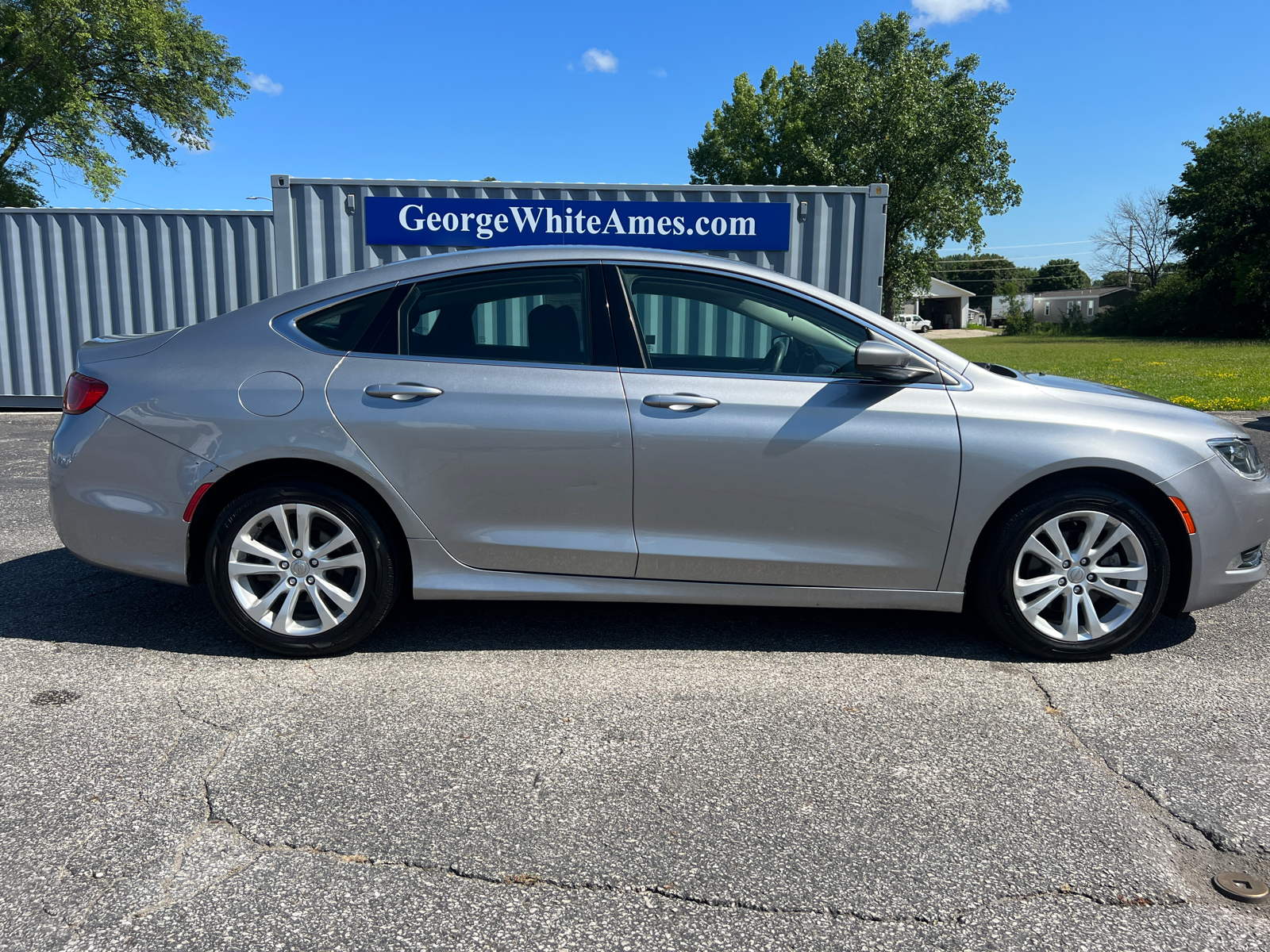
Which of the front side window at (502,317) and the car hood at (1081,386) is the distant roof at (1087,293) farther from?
the front side window at (502,317)

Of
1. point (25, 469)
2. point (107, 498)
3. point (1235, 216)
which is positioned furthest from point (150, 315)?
point (1235, 216)

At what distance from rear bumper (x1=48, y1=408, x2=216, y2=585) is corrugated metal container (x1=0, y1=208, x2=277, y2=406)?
9089 mm

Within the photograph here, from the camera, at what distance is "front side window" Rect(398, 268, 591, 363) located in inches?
147

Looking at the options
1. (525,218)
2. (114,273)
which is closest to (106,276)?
(114,273)

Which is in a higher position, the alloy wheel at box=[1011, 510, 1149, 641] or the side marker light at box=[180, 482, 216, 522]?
the side marker light at box=[180, 482, 216, 522]

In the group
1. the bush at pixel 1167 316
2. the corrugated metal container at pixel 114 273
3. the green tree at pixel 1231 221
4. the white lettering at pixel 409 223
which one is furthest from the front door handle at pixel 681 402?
the bush at pixel 1167 316

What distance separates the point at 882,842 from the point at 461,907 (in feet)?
3.55

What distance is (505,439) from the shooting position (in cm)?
357

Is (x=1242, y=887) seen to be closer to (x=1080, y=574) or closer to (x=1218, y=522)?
(x=1080, y=574)

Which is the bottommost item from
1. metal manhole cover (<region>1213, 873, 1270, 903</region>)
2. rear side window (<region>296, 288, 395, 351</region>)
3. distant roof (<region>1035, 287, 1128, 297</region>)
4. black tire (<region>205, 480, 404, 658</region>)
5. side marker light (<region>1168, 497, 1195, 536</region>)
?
metal manhole cover (<region>1213, 873, 1270, 903</region>)

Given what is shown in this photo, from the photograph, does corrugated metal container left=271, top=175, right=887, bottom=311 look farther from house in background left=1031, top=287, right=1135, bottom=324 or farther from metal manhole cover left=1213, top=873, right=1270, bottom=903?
house in background left=1031, top=287, right=1135, bottom=324

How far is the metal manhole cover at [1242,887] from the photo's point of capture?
2.16 metres

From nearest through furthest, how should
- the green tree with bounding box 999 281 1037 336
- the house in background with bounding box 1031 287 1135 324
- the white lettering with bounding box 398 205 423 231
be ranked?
1. the white lettering with bounding box 398 205 423 231
2. the green tree with bounding box 999 281 1037 336
3. the house in background with bounding box 1031 287 1135 324

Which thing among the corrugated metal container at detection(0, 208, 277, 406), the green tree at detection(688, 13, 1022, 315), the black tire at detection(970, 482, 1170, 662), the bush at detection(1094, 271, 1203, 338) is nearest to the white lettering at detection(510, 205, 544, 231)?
the corrugated metal container at detection(0, 208, 277, 406)
